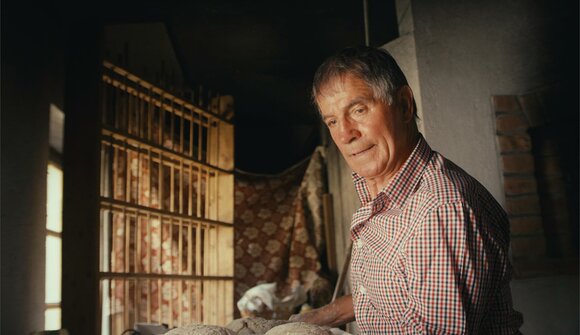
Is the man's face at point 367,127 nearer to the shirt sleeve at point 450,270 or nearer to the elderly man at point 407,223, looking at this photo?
the elderly man at point 407,223

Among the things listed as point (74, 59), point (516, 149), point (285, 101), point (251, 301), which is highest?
point (285, 101)

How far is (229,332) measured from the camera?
1.52m

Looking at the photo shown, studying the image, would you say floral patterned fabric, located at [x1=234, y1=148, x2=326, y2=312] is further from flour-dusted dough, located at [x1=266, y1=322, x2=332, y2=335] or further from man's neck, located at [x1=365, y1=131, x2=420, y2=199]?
flour-dusted dough, located at [x1=266, y1=322, x2=332, y2=335]

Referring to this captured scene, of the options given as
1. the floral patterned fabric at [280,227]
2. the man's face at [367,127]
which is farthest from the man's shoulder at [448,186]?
the floral patterned fabric at [280,227]

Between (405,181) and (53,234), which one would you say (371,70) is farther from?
(53,234)

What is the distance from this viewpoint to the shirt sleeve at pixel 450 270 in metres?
1.21

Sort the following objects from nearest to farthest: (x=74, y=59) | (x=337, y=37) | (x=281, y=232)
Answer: (x=74, y=59) → (x=337, y=37) → (x=281, y=232)

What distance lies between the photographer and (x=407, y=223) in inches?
54.4

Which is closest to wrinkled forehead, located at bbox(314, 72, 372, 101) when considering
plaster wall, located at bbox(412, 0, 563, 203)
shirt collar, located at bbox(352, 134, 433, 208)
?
shirt collar, located at bbox(352, 134, 433, 208)

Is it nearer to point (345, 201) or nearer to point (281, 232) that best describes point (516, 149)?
point (345, 201)

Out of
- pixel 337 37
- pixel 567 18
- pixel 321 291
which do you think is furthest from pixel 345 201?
pixel 567 18

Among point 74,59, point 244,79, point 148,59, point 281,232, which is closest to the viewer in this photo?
point 74,59

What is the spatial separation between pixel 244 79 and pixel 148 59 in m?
0.86

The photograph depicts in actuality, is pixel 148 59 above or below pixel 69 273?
above
